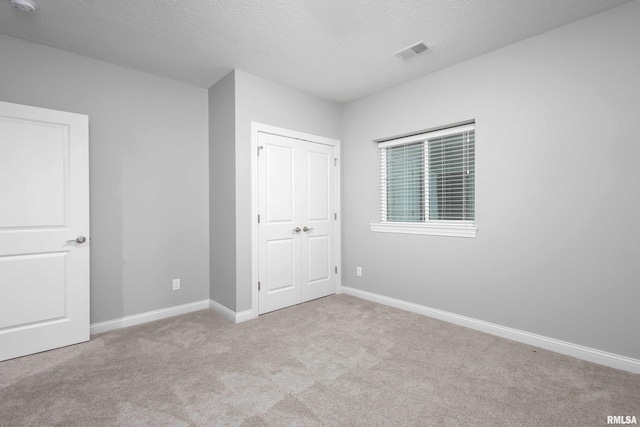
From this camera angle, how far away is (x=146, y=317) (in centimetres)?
312

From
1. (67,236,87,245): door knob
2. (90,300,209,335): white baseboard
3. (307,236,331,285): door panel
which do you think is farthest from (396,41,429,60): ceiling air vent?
(90,300,209,335): white baseboard

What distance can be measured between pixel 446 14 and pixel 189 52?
91.5 inches

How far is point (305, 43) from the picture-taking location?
2.64 meters

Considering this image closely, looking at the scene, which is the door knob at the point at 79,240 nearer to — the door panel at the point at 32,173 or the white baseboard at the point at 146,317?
the door panel at the point at 32,173

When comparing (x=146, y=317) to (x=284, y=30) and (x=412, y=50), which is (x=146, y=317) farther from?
(x=412, y=50)

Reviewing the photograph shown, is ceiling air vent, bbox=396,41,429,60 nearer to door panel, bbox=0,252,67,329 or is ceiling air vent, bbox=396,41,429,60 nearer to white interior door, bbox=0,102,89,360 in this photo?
white interior door, bbox=0,102,89,360

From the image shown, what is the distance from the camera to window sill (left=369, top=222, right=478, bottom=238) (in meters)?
2.95

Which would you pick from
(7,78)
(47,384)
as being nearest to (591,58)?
(47,384)

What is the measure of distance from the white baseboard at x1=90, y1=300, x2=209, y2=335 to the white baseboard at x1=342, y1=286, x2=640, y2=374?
2352mm

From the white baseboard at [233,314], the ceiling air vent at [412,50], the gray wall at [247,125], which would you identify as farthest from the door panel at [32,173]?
the ceiling air vent at [412,50]

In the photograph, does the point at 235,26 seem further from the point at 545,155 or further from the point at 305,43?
the point at 545,155

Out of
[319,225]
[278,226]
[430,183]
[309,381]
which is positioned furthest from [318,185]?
[309,381]

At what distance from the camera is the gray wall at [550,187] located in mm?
2160

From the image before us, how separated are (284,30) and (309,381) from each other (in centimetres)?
280
